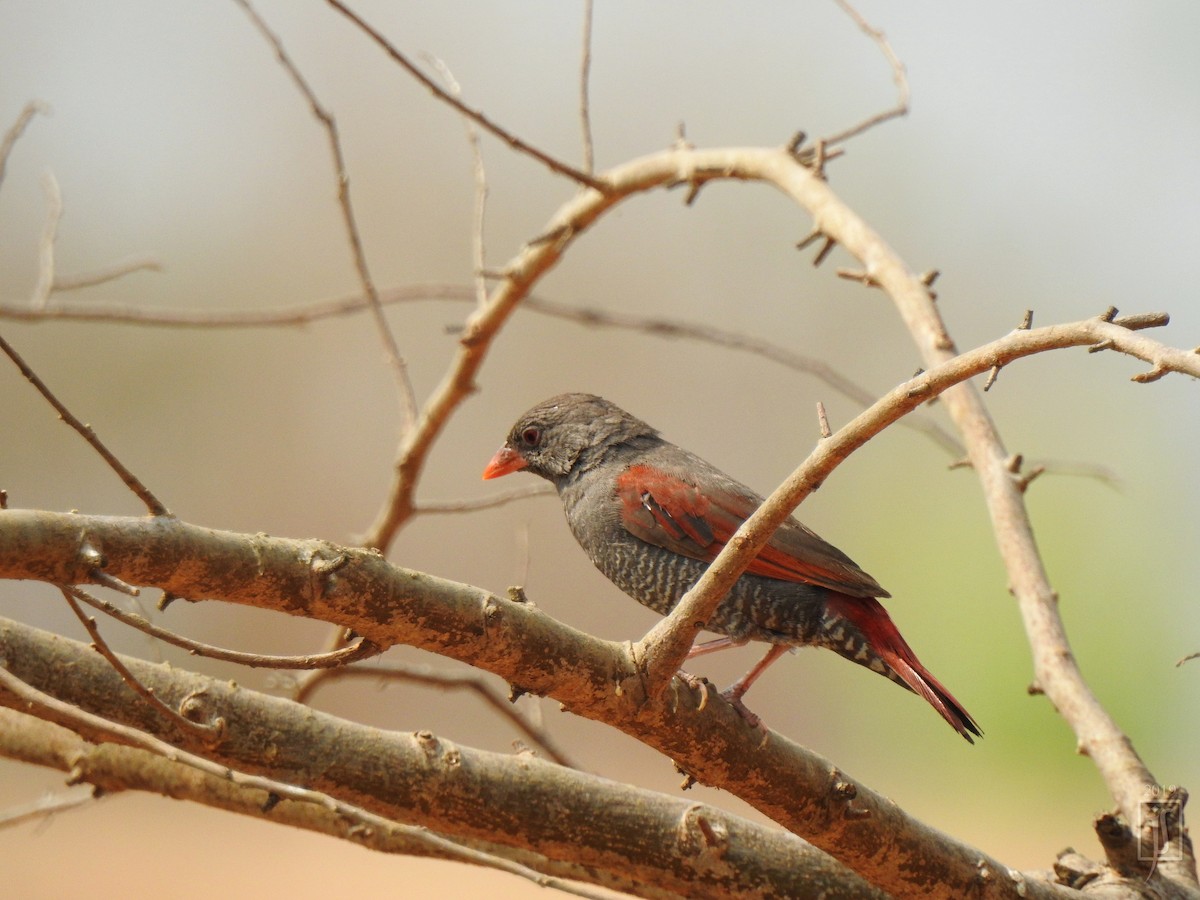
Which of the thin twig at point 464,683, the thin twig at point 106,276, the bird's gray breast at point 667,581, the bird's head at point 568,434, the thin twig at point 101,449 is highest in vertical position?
the thin twig at point 106,276

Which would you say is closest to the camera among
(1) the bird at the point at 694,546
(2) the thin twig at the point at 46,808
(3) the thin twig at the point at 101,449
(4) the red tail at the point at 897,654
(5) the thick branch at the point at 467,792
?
(3) the thin twig at the point at 101,449

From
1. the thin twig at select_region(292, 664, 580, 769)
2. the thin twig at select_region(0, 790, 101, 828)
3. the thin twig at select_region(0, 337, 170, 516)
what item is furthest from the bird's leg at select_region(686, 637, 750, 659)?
the thin twig at select_region(0, 337, 170, 516)

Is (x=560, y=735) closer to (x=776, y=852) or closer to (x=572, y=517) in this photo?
(x=572, y=517)

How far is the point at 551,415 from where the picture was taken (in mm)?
4512

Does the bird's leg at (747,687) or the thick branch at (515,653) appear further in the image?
the bird's leg at (747,687)

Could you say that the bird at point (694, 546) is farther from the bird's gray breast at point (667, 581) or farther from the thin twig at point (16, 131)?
the thin twig at point (16, 131)

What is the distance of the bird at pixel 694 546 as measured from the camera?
11.9 ft

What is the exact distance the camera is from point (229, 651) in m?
1.86

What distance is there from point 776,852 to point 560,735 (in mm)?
6319

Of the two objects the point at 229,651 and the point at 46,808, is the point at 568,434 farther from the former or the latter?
the point at 229,651

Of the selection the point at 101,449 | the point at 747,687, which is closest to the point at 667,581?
the point at 747,687

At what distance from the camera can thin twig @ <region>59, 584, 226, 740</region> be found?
1.78m

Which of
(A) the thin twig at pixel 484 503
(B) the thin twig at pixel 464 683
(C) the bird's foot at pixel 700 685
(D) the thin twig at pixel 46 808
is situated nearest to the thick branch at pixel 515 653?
(C) the bird's foot at pixel 700 685

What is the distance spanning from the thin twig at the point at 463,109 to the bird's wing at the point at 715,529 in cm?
108
